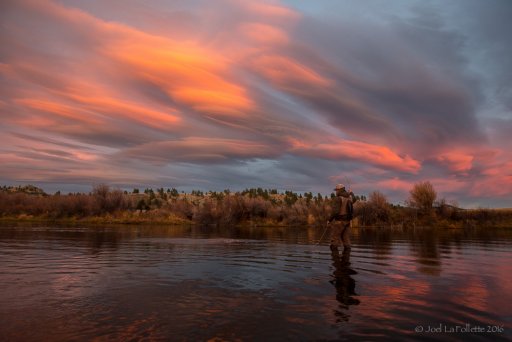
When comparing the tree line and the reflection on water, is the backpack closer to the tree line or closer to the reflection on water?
the reflection on water

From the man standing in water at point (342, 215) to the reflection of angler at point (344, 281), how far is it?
2964mm

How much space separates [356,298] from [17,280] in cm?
933

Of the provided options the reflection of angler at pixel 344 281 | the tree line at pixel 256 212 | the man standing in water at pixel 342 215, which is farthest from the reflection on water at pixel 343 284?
the tree line at pixel 256 212

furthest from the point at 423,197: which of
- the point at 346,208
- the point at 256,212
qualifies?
the point at 346,208

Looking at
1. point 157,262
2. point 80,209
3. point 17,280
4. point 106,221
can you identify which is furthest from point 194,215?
point 17,280

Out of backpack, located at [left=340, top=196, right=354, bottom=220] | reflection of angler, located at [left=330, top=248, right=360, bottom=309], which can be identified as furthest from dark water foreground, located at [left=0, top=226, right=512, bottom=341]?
backpack, located at [left=340, top=196, right=354, bottom=220]

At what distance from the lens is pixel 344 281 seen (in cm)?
1116

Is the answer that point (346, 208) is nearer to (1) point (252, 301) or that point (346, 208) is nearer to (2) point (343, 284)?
(2) point (343, 284)

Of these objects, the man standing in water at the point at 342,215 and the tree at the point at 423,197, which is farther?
the tree at the point at 423,197

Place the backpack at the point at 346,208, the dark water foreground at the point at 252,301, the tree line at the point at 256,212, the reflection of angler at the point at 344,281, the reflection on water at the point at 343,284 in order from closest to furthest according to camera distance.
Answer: the dark water foreground at the point at 252,301, the reflection on water at the point at 343,284, the reflection of angler at the point at 344,281, the backpack at the point at 346,208, the tree line at the point at 256,212

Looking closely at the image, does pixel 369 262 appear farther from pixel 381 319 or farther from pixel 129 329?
pixel 129 329

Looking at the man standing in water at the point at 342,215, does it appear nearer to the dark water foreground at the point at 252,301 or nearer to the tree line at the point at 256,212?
the dark water foreground at the point at 252,301

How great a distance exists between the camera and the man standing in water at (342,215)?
19.6 metres

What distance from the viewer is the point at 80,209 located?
7738 centimetres
